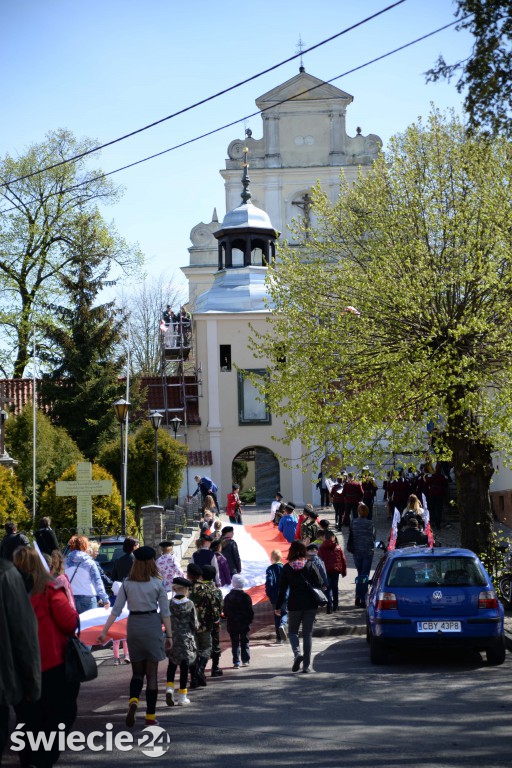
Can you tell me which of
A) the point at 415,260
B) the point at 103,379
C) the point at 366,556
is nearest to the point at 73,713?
the point at 366,556

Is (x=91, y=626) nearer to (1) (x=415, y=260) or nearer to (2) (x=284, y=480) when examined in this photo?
(1) (x=415, y=260)

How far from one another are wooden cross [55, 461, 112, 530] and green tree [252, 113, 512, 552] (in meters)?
5.39

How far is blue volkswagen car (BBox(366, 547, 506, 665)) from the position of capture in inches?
531

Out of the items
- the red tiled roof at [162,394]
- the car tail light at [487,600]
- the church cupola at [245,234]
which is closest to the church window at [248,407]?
the red tiled roof at [162,394]

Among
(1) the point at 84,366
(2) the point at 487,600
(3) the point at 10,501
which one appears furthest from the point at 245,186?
(2) the point at 487,600

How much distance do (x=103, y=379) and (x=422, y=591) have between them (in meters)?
32.8

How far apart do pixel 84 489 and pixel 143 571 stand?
15135mm

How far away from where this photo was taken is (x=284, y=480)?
5009cm

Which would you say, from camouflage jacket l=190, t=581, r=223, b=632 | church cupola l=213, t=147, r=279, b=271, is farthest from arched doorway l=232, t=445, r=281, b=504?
camouflage jacket l=190, t=581, r=223, b=632

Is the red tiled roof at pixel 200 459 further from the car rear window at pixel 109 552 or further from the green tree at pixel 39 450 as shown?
the car rear window at pixel 109 552

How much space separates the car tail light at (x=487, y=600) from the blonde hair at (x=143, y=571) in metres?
4.40

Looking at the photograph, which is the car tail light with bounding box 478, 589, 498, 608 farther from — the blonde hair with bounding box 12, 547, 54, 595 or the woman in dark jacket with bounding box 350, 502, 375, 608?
the blonde hair with bounding box 12, 547, 54, 595

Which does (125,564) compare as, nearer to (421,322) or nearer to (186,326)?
(421,322)

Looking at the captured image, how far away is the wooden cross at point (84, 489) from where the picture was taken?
25.8 m
